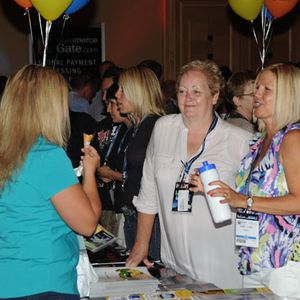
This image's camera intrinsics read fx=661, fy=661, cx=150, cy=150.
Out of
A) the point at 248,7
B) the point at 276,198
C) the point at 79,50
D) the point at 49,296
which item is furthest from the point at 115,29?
the point at 49,296

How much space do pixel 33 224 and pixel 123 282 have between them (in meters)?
0.59

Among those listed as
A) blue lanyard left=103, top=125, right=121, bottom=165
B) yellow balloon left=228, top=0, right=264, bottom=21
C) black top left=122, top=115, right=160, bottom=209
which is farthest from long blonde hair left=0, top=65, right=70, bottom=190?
yellow balloon left=228, top=0, right=264, bottom=21

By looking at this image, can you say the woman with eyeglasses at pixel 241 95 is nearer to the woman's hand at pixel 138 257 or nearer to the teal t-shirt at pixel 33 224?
the woman's hand at pixel 138 257

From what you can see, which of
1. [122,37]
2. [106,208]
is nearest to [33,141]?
[106,208]

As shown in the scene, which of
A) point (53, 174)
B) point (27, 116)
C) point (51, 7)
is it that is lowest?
point (53, 174)

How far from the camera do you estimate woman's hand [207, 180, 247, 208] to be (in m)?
2.17

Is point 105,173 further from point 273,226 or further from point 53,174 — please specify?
point 53,174

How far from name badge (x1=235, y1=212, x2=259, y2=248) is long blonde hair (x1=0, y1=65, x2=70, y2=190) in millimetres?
740

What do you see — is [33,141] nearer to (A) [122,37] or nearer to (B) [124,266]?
(B) [124,266]

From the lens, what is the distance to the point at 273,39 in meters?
9.45

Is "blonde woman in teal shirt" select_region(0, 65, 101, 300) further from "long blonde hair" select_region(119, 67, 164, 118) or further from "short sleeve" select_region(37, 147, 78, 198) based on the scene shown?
"long blonde hair" select_region(119, 67, 164, 118)

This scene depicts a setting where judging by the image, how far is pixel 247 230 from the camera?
2.36 m

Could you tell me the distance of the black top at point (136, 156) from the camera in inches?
143

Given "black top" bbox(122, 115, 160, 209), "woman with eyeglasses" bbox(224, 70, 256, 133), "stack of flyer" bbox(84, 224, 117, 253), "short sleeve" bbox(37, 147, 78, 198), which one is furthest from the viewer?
"woman with eyeglasses" bbox(224, 70, 256, 133)
